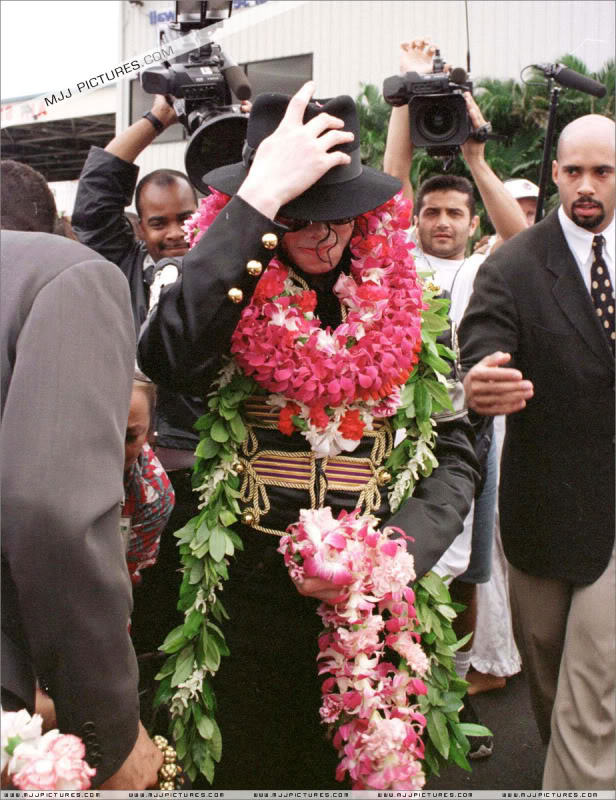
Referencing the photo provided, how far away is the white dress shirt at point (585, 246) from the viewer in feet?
9.84

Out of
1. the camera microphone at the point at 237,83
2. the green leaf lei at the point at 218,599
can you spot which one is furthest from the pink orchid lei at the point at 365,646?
the camera microphone at the point at 237,83

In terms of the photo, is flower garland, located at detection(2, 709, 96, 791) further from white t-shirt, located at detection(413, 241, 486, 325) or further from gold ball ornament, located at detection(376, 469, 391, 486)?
white t-shirt, located at detection(413, 241, 486, 325)

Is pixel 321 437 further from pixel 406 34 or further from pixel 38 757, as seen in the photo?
pixel 406 34

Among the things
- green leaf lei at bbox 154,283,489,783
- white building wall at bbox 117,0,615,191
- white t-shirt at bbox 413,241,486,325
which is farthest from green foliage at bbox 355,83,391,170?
green leaf lei at bbox 154,283,489,783

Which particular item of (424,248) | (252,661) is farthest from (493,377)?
(424,248)

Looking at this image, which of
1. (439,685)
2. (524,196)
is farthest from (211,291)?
(524,196)

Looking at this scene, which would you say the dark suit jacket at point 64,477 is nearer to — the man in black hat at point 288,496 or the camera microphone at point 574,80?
the man in black hat at point 288,496

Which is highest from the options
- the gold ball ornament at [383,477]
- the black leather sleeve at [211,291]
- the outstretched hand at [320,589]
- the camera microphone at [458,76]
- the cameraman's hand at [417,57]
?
the cameraman's hand at [417,57]

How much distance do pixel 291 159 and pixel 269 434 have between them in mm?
656

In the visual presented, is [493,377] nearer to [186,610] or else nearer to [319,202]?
[319,202]

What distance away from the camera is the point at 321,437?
82.4 inches

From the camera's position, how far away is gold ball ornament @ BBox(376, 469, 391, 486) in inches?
84.8

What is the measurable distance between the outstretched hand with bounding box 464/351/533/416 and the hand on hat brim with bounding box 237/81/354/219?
824mm

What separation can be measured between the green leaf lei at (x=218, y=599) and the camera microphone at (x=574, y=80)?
190cm
